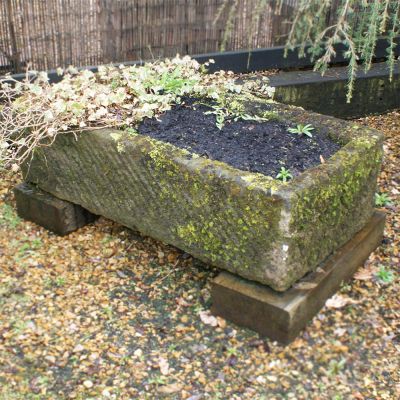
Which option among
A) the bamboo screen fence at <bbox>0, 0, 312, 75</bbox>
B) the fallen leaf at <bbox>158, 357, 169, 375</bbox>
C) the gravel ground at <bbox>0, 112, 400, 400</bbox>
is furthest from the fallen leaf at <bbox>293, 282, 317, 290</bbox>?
the bamboo screen fence at <bbox>0, 0, 312, 75</bbox>

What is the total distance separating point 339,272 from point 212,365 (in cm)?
95

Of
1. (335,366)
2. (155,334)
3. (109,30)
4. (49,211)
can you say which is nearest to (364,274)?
(335,366)

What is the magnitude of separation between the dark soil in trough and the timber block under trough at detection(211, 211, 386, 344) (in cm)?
61

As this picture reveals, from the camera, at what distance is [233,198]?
317 centimetres

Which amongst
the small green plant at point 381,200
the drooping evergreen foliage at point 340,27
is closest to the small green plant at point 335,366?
the drooping evergreen foliage at point 340,27

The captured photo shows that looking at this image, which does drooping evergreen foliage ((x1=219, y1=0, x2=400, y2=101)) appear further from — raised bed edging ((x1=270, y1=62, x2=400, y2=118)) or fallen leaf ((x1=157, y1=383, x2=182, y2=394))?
raised bed edging ((x1=270, y1=62, x2=400, y2=118))

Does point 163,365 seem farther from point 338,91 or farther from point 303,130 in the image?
point 338,91

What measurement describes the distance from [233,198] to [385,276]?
1.28 metres

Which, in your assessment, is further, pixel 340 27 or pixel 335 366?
pixel 335 366

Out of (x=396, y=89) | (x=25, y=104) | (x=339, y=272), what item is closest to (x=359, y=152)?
(x=339, y=272)

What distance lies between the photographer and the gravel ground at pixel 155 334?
3047mm

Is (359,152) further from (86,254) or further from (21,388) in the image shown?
(21,388)

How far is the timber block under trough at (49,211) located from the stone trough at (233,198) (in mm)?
164

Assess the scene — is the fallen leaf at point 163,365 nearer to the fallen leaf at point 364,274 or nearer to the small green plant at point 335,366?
the small green plant at point 335,366
